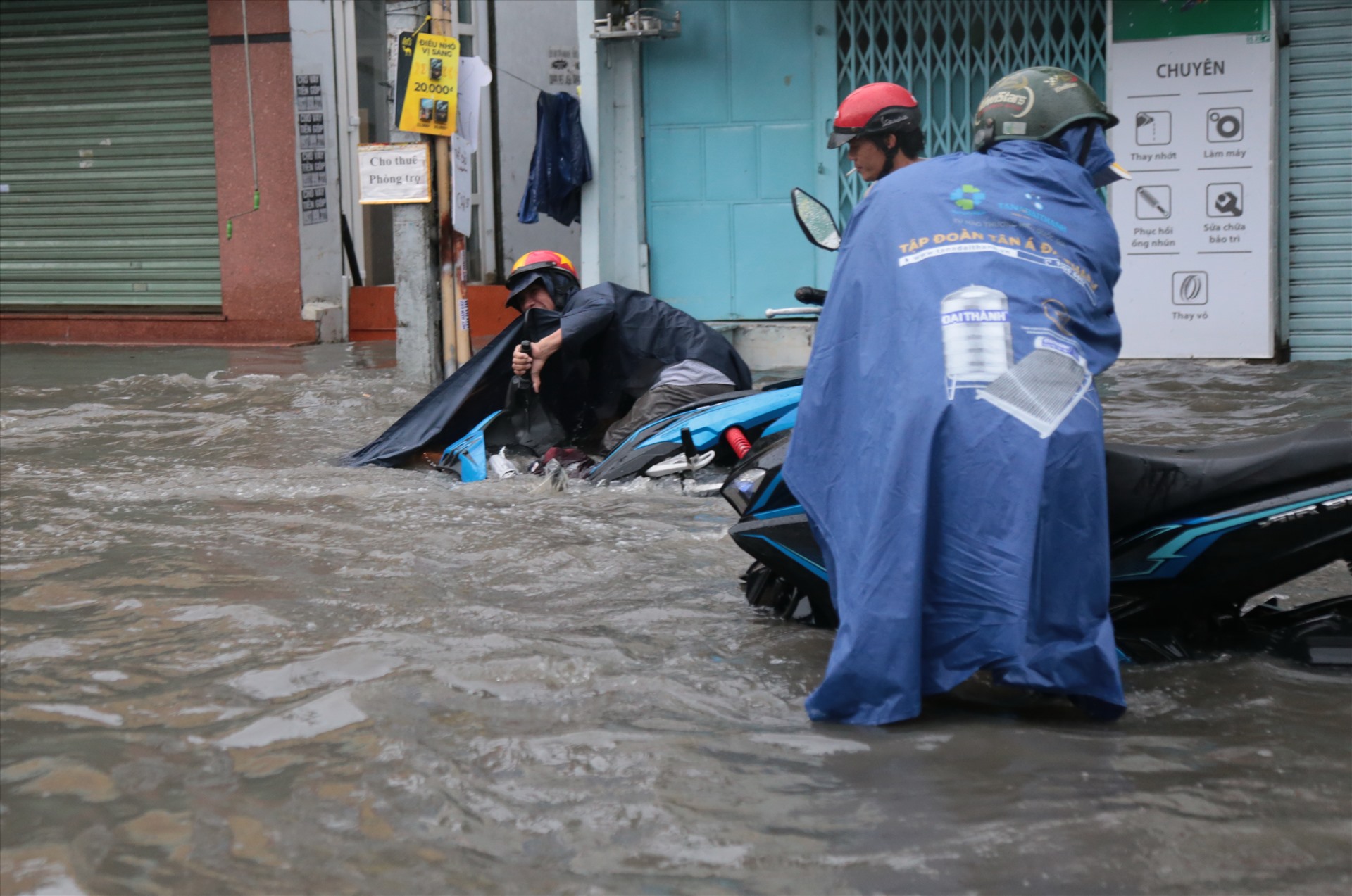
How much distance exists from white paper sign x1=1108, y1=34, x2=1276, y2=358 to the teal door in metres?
2.05

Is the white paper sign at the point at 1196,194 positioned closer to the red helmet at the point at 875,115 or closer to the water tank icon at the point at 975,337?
the red helmet at the point at 875,115

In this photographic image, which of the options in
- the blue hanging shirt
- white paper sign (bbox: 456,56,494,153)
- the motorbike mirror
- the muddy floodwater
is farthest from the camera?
the blue hanging shirt

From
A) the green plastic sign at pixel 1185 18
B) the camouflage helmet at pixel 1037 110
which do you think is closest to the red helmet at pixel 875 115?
the camouflage helmet at pixel 1037 110

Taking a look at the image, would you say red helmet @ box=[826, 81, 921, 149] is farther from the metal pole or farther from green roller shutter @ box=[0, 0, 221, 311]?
green roller shutter @ box=[0, 0, 221, 311]

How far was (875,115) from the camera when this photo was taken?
4.43 m

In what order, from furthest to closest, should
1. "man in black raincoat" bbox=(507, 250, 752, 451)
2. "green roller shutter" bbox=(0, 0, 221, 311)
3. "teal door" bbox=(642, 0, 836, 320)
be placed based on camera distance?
"green roller shutter" bbox=(0, 0, 221, 311)
"teal door" bbox=(642, 0, 836, 320)
"man in black raincoat" bbox=(507, 250, 752, 451)

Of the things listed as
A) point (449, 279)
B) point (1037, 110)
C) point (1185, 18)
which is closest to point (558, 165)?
point (449, 279)

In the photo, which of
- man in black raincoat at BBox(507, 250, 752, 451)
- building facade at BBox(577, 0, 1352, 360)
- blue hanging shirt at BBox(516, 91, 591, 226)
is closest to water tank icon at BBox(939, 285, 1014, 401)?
man in black raincoat at BBox(507, 250, 752, 451)

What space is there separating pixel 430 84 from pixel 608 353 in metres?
2.69

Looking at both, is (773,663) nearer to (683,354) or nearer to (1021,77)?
(1021,77)

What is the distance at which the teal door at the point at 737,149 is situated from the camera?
392 inches

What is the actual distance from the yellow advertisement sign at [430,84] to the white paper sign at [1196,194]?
14.1 feet

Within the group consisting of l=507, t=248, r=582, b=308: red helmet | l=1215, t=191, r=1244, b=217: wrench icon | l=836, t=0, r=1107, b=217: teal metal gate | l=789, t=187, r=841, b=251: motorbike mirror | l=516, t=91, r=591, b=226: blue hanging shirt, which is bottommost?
l=507, t=248, r=582, b=308: red helmet

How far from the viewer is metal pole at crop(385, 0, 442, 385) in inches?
320
